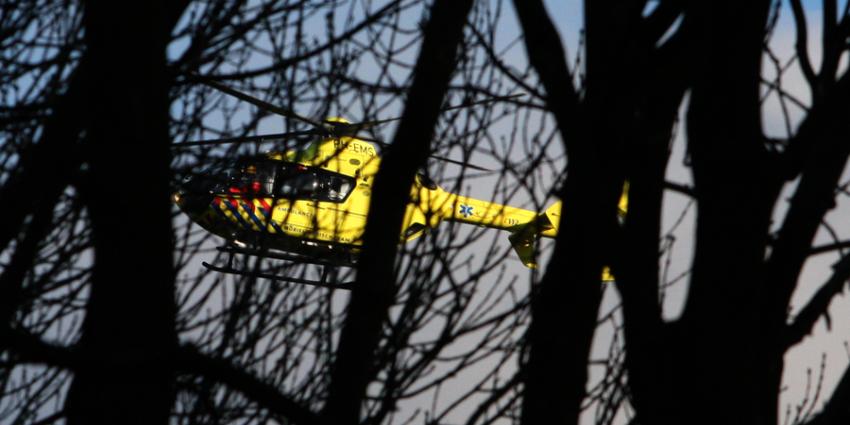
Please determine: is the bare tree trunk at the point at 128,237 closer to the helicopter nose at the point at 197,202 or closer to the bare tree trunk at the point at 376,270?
the bare tree trunk at the point at 376,270

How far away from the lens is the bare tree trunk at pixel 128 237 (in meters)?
2.56

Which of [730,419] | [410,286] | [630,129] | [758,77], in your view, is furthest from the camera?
[410,286]

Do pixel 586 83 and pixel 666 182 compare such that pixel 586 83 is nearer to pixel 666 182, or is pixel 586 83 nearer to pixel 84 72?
pixel 666 182

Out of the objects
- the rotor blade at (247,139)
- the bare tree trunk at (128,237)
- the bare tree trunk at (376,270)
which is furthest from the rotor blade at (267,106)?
the bare tree trunk at (376,270)

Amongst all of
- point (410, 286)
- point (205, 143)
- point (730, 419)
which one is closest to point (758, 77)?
point (730, 419)

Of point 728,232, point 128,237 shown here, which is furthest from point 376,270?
point 728,232

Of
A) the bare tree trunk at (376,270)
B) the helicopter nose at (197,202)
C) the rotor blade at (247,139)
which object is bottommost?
the bare tree trunk at (376,270)

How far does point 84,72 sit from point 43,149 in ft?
0.89

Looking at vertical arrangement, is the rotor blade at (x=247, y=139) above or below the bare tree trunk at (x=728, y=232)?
above

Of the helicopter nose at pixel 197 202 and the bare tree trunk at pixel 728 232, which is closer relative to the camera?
the bare tree trunk at pixel 728 232

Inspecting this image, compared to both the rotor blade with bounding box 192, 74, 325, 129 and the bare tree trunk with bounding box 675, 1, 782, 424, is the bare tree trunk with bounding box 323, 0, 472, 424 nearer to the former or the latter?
the bare tree trunk with bounding box 675, 1, 782, 424

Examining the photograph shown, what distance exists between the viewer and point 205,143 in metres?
4.47

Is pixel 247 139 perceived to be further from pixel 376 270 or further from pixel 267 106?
pixel 376 270

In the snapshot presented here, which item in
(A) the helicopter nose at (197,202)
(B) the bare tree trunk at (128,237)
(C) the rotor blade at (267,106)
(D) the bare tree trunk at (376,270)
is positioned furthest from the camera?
(C) the rotor blade at (267,106)
